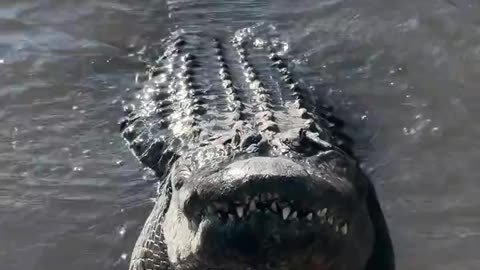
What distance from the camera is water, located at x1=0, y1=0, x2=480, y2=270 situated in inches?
193

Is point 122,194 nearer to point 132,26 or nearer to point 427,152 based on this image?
point 427,152

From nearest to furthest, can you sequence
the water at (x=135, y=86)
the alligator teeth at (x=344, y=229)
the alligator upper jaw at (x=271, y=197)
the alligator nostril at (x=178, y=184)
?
the alligator upper jaw at (x=271, y=197) → the alligator teeth at (x=344, y=229) → the alligator nostril at (x=178, y=184) → the water at (x=135, y=86)

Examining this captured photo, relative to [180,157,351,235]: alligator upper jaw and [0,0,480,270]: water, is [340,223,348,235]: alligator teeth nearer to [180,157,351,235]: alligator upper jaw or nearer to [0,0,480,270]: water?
[180,157,351,235]: alligator upper jaw

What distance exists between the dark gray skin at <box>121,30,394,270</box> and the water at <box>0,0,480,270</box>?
338mm

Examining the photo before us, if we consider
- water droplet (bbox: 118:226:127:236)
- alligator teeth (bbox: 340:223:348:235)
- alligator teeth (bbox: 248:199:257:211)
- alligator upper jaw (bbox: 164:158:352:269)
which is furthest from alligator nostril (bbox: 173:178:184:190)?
water droplet (bbox: 118:226:127:236)

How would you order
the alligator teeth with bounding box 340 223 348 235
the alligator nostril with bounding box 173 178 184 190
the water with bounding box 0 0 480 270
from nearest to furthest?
1. the alligator teeth with bounding box 340 223 348 235
2. the alligator nostril with bounding box 173 178 184 190
3. the water with bounding box 0 0 480 270

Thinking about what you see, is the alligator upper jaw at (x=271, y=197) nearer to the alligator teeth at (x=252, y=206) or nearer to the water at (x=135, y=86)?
the alligator teeth at (x=252, y=206)

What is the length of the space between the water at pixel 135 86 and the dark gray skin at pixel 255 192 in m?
0.34

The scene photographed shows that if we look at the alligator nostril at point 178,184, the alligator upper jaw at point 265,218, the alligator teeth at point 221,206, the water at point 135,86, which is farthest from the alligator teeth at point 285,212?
the water at point 135,86

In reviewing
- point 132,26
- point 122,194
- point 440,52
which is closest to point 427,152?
point 440,52

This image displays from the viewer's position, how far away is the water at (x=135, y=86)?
16.0 ft

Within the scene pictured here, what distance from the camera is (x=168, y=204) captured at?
4316 millimetres

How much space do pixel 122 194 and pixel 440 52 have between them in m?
Answer: 2.62

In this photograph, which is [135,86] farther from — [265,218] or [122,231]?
[265,218]
